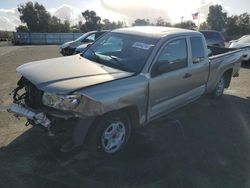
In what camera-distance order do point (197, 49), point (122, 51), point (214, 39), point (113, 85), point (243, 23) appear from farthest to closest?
1. point (243, 23)
2. point (214, 39)
3. point (197, 49)
4. point (122, 51)
5. point (113, 85)

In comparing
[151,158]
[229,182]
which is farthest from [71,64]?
[229,182]

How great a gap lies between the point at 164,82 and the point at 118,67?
Answer: 31.6 inches

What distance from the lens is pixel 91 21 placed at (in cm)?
6694

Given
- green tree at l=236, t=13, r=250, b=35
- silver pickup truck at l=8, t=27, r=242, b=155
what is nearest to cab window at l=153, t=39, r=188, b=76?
silver pickup truck at l=8, t=27, r=242, b=155

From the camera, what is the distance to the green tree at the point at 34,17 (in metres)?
57.9

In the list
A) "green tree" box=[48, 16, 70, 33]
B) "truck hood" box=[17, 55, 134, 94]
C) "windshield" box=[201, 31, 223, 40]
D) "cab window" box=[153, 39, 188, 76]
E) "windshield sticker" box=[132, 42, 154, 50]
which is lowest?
"green tree" box=[48, 16, 70, 33]

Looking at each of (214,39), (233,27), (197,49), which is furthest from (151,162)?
(233,27)

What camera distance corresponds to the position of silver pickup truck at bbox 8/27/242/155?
3.77 meters

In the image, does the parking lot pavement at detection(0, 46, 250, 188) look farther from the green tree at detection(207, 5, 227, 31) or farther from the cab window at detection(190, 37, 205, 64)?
the green tree at detection(207, 5, 227, 31)

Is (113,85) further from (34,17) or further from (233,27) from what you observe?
(233,27)

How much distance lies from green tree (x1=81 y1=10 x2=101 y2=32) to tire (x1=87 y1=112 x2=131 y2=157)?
62.4m

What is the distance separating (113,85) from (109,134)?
75cm

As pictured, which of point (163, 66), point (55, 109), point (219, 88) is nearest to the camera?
point (55, 109)

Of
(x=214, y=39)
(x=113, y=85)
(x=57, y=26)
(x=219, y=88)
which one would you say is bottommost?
(x=57, y=26)
